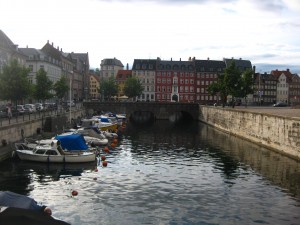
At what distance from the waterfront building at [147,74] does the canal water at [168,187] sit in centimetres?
11958

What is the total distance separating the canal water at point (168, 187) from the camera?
26547 mm

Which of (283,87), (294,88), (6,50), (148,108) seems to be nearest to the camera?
(6,50)

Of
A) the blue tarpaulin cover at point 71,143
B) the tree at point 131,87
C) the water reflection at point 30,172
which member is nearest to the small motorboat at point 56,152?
the blue tarpaulin cover at point 71,143

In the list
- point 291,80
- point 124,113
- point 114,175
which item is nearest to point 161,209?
point 114,175

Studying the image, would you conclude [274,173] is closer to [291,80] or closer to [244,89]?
[244,89]

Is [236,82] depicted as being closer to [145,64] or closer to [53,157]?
[53,157]

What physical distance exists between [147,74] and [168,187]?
13998cm

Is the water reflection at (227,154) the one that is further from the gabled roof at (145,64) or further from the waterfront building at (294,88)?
the waterfront building at (294,88)

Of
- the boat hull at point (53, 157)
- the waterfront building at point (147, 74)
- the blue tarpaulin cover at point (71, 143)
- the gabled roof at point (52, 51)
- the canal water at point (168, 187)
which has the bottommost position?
the canal water at point (168, 187)

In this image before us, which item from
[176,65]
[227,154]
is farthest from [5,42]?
[176,65]

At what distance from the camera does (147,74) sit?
172250 millimetres

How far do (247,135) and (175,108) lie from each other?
5382cm

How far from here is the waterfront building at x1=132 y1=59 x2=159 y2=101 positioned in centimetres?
17162

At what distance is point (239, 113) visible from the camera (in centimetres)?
7494
